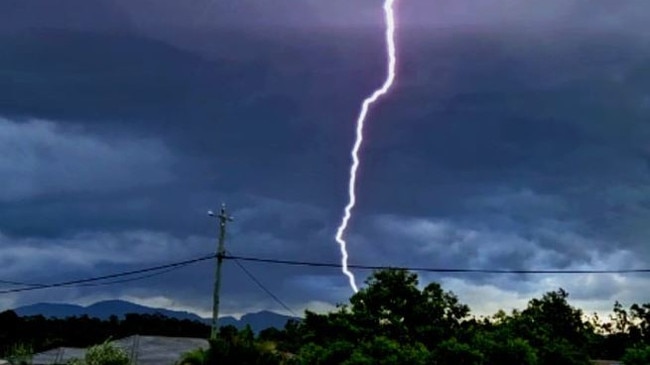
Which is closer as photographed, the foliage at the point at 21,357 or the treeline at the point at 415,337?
the treeline at the point at 415,337

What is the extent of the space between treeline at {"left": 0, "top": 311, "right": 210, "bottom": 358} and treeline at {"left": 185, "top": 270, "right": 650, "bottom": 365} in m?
16.2

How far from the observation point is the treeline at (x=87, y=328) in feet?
191

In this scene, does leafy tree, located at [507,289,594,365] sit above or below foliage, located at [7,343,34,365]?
above

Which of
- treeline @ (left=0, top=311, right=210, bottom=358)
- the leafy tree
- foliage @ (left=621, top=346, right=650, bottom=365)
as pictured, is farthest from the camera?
treeline @ (left=0, top=311, right=210, bottom=358)

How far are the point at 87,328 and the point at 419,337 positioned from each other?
33203 millimetres

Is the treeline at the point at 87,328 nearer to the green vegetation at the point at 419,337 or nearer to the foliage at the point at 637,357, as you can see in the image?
the green vegetation at the point at 419,337

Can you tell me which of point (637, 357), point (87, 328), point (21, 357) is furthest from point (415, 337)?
point (87, 328)

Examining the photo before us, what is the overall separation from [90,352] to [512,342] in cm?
1485

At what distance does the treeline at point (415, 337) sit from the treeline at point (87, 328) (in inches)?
639

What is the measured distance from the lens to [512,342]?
27.6 metres

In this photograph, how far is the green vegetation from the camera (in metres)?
27.2

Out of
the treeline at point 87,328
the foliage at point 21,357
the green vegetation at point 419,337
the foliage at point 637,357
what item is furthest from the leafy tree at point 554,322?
the treeline at point 87,328

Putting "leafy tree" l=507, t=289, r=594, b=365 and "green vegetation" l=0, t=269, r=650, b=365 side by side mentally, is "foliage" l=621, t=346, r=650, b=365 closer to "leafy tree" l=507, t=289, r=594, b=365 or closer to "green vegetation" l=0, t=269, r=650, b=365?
"green vegetation" l=0, t=269, r=650, b=365

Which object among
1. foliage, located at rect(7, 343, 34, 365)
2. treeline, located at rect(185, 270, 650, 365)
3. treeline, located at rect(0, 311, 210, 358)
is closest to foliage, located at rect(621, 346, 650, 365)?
treeline, located at rect(185, 270, 650, 365)
